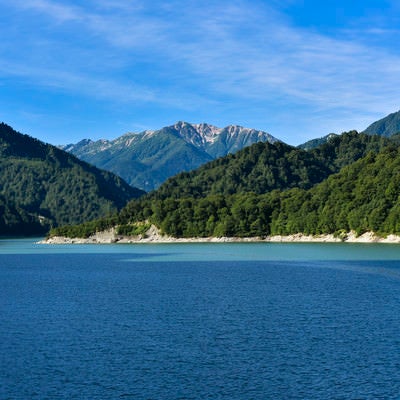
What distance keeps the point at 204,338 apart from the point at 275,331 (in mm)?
6751

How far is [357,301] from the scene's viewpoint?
7331 centimetres

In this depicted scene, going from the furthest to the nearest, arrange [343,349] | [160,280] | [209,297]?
[160,280] → [209,297] → [343,349]

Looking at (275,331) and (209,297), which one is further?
(209,297)

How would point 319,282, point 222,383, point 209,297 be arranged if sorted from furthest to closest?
point 319,282
point 209,297
point 222,383

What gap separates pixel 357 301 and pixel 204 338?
26.9 meters

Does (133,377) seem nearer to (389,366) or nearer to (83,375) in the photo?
(83,375)

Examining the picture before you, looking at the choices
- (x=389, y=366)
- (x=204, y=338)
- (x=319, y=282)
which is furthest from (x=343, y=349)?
(x=319, y=282)

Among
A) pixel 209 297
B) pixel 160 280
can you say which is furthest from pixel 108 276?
pixel 209 297

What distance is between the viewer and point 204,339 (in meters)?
53.1

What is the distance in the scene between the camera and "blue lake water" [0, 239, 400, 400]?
130 feet

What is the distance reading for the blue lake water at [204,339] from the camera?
3969 cm

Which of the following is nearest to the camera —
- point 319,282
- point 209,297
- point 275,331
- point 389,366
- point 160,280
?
point 389,366

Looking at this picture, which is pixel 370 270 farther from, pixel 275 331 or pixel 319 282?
pixel 275 331

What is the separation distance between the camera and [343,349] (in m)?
48.6
